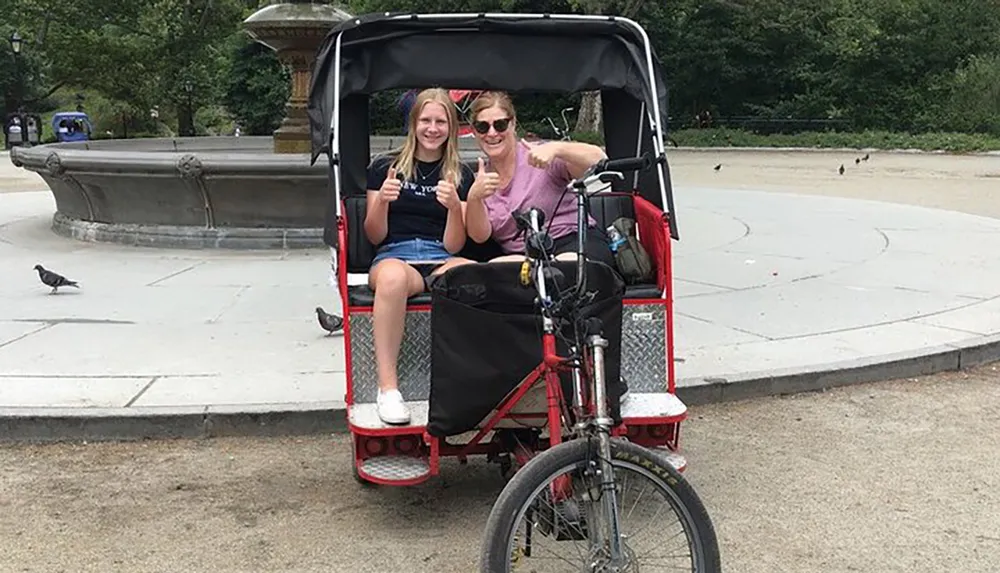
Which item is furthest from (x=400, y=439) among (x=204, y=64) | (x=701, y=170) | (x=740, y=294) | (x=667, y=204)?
(x=204, y=64)

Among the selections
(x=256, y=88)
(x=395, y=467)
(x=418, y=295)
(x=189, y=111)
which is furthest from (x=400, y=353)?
(x=189, y=111)

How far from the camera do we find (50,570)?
12.9 feet

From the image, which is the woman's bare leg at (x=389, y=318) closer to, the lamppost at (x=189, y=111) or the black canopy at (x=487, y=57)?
the black canopy at (x=487, y=57)

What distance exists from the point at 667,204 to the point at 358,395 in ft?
5.46

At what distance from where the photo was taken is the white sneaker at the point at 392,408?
4.18m

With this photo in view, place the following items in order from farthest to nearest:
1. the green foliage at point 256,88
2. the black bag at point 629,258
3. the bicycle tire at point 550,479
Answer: the green foliage at point 256,88, the black bag at point 629,258, the bicycle tire at point 550,479

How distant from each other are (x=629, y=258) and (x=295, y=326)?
362 centimetres

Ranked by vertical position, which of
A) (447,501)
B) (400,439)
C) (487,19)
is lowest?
(447,501)

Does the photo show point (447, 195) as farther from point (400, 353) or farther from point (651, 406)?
point (651, 406)

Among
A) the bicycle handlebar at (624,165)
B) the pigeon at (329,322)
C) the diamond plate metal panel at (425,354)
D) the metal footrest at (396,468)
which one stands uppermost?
the bicycle handlebar at (624,165)

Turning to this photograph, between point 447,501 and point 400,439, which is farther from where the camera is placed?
point 447,501

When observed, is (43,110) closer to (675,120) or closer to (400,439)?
(675,120)

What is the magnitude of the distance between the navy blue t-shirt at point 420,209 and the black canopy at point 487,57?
45 centimetres

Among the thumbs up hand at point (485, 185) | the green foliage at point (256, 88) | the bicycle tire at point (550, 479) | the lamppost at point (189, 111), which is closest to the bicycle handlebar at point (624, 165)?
the thumbs up hand at point (485, 185)
